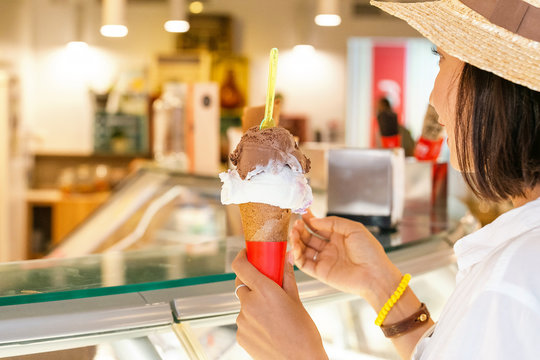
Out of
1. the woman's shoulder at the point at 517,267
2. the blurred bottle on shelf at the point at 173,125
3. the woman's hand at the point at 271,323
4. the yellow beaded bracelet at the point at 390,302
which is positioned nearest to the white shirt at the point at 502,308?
the woman's shoulder at the point at 517,267

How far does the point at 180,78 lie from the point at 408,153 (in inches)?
205

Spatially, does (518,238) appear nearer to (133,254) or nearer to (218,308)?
(218,308)

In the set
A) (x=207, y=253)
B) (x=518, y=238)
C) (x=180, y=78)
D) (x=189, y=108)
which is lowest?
(x=207, y=253)

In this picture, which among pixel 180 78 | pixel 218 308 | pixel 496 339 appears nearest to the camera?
pixel 496 339

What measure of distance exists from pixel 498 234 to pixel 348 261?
1.56 ft

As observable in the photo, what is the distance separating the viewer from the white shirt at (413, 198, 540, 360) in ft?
2.57

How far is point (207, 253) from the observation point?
1491 mm

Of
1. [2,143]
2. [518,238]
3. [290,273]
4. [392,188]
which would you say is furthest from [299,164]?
[2,143]

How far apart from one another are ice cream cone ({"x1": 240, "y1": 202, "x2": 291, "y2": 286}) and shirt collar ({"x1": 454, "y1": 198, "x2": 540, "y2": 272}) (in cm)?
29

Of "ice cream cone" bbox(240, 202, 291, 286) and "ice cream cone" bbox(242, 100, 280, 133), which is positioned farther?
"ice cream cone" bbox(242, 100, 280, 133)

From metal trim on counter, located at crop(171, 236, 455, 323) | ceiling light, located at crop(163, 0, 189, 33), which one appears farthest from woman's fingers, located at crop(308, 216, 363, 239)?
ceiling light, located at crop(163, 0, 189, 33)

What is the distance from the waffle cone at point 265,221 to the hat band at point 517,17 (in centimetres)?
42

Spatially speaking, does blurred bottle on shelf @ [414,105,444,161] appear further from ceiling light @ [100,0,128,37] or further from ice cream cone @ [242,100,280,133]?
ceiling light @ [100,0,128,37]

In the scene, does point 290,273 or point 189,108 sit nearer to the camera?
point 290,273
